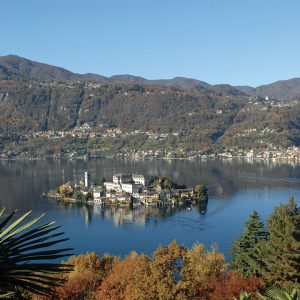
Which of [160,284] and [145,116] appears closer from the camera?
[160,284]

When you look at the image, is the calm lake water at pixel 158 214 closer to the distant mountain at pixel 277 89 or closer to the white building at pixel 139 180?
the white building at pixel 139 180

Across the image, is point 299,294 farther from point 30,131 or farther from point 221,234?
point 30,131

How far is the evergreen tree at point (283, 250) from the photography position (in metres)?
4.87

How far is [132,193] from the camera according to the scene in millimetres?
20328

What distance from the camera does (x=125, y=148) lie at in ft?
174

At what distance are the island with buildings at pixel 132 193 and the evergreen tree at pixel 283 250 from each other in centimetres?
1334

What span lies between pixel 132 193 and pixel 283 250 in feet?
50.9

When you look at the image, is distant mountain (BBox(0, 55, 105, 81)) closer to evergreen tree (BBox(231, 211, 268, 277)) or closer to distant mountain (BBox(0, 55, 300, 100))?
distant mountain (BBox(0, 55, 300, 100))

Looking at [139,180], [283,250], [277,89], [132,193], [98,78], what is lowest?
[132,193]

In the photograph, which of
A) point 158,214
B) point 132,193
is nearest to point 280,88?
point 132,193

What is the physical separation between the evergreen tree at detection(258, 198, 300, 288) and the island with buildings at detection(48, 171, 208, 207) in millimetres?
13343

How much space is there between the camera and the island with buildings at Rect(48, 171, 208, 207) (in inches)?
749

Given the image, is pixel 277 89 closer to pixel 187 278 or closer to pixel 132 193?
pixel 132 193

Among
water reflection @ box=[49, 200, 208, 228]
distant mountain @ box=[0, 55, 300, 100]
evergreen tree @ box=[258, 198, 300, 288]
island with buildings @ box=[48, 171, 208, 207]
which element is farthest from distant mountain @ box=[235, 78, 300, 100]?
evergreen tree @ box=[258, 198, 300, 288]
